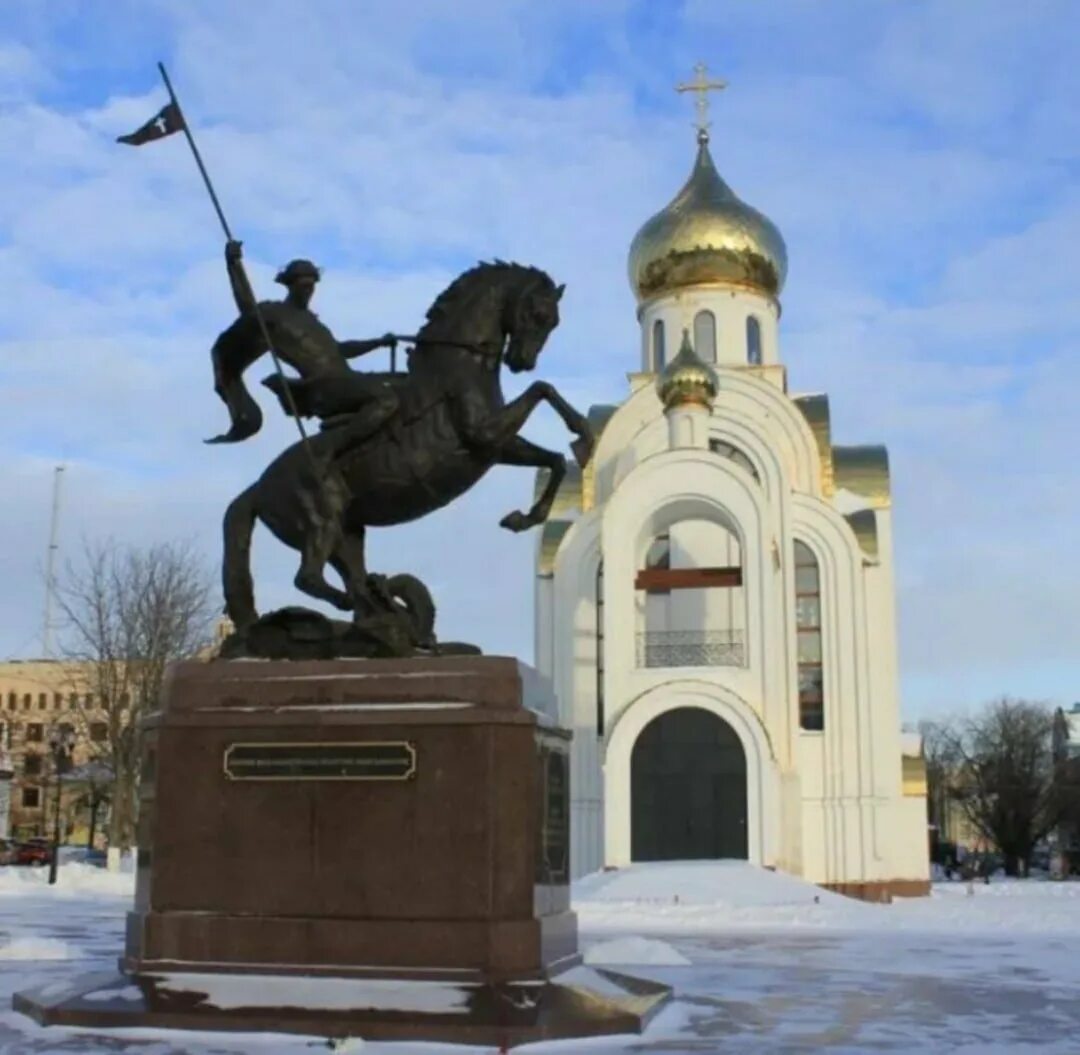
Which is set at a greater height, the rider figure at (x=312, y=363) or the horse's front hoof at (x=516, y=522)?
the rider figure at (x=312, y=363)

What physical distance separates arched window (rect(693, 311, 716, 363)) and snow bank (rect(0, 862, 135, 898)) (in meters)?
16.6

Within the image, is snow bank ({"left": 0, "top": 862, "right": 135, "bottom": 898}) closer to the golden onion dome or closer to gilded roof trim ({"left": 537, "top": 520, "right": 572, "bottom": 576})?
gilded roof trim ({"left": 537, "top": 520, "right": 572, "bottom": 576})

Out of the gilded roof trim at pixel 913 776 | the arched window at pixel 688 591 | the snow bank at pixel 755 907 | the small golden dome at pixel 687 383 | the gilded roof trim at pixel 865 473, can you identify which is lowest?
the snow bank at pixel 755 907

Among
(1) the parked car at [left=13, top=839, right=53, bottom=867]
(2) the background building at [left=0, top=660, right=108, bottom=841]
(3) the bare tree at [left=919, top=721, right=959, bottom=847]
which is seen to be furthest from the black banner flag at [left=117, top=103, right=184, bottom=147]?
(3) the bare tree at [left=919, top=721, right=959, bottom=847]

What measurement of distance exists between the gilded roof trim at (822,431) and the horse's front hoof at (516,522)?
24.1m

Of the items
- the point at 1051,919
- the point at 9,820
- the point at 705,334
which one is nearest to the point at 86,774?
the point at 9,820

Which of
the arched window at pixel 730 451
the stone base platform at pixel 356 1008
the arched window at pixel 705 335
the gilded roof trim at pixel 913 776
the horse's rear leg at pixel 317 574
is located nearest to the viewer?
the stone base platform at pixel 356 1008

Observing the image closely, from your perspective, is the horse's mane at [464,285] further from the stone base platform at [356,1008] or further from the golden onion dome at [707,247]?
the golden onion dome at [707,247]

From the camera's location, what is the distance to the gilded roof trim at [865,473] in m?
31.6

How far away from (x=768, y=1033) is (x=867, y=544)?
949 inches

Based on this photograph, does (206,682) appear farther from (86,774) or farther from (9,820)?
(9,820)

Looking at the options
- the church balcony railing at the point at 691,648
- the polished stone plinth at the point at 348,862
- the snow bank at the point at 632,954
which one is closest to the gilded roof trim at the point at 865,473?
the church balcony railing at the point at 691,648

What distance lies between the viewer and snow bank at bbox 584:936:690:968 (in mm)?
10312

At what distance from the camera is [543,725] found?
23.9 feet
